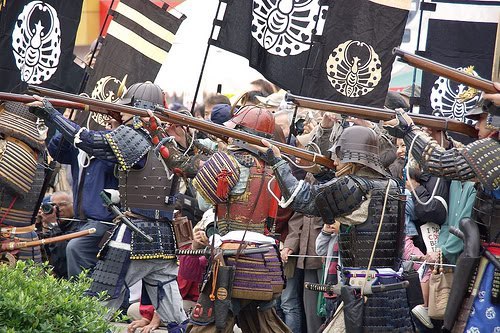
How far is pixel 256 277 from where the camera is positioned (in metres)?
8.51

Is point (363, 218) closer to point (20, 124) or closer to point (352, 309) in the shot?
point (352, 309)

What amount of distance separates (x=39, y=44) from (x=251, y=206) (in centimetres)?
332

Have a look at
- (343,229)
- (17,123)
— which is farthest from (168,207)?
(343,229)

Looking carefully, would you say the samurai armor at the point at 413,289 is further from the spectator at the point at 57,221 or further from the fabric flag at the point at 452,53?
the spectator at the point at 57,221

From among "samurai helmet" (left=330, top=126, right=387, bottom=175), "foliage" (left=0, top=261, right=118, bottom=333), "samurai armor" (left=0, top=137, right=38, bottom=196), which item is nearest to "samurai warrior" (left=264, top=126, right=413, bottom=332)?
"samurai helmet" (left=330, top=126, right=387, bottom=175)

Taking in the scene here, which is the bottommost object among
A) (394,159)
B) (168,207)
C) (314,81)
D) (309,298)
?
(309,298)

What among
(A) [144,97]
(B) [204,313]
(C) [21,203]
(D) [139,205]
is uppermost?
(A) [144,97]

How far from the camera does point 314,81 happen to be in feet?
32.7

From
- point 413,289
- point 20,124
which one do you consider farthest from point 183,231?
point 413,289

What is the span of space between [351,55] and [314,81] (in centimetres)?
41

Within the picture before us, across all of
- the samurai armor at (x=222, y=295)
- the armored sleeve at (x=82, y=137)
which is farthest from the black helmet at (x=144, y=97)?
the samurai armor at (x=222, y=295)

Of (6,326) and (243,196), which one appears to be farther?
(243,196)

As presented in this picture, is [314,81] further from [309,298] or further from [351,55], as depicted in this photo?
[309,298]

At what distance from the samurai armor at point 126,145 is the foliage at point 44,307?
8.97 feet
